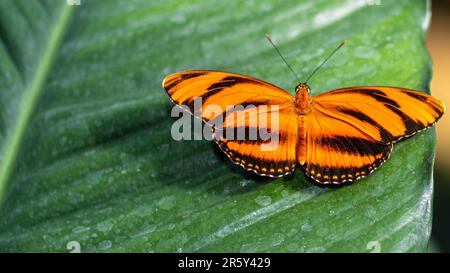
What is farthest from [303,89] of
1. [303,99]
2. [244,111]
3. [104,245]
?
[104,245]

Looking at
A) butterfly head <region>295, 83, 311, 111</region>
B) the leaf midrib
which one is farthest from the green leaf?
butterfly head <region>295, 83, 311, 111</region>

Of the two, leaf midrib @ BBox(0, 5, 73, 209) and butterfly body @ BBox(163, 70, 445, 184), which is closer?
butterfly body @ BBox(163, 70, 445, 184)

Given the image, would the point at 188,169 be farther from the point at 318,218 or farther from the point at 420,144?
the point at 420,144

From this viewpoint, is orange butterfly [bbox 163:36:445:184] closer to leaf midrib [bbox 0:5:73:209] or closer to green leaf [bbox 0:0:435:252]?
green leaf [bbox 0:0:435:252]

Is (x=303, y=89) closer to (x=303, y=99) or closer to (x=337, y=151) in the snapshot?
(x=303, y=99)

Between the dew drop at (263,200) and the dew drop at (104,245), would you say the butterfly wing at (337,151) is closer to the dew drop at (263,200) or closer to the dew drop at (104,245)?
the dew drop at (263,200)

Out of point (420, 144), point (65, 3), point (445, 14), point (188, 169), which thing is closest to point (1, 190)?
point (188, 169)
